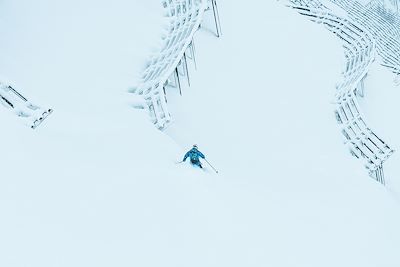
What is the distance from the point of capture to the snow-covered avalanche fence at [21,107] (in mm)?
10289

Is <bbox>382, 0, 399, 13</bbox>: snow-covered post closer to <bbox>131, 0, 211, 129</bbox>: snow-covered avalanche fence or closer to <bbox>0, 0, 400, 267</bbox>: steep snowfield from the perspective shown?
<bbox>0, 0, 400, 267</bbox>: steep snowfield

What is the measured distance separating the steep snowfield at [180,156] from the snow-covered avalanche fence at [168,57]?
0.48 meters

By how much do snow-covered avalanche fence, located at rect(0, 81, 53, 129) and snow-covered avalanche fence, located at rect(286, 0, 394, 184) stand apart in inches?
480

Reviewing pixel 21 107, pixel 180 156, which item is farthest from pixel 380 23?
pixel 21 107

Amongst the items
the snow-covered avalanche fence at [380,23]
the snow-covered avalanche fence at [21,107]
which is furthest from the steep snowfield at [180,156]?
the snow-covered avalanche fence at [380,23]

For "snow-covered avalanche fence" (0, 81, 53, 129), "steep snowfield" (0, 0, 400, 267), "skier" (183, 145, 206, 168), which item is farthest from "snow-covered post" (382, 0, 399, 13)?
"snow-covered avalanche fence" (0, 81, 53, 129)

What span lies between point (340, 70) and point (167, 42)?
9498 mm

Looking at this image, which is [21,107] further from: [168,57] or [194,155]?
[168,57]

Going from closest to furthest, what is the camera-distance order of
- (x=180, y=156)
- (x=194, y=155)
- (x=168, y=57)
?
(x=194, y=155) < (x=180, y=156) < (x=168, y=57)

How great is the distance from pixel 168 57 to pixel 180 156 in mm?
4534

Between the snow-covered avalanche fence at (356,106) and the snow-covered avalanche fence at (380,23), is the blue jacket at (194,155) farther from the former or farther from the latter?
the snow-covered avalanche fence at (380,23)

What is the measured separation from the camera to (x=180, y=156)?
12.5 metres

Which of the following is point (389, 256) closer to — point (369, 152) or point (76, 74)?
point (369, 152)

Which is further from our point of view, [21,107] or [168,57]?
[168,57]
